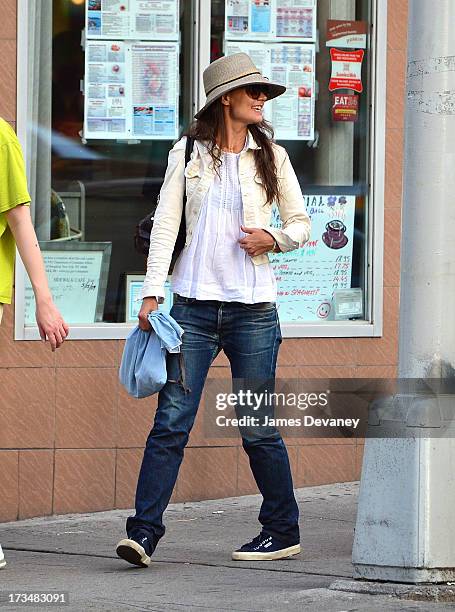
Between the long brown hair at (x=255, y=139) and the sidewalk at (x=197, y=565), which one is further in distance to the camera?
the long brown hair at (x=255, y=139)

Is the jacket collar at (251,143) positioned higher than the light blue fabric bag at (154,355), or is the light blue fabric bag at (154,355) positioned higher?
the jacket collar at (251,143)

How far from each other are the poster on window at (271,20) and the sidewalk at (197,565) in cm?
240

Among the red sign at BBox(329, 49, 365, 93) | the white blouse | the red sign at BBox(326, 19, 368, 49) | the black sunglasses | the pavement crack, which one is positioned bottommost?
the pavement crack

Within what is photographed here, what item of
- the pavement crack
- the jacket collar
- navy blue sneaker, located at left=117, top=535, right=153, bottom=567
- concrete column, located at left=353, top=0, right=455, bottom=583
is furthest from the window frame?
concrete column, located at left=353, top=0, right=455, bottom=583

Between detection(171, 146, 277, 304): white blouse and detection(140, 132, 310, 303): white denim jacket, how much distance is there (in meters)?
0.03

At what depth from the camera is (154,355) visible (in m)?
5.61

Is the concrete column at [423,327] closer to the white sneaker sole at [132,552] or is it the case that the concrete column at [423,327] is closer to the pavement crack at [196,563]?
the pavement crack at [196,563]

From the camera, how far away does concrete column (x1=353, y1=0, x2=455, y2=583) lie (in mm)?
4910

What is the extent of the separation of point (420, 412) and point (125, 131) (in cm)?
297

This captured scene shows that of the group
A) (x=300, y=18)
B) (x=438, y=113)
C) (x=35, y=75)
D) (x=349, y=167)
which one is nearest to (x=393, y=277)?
(x=349, y=167)

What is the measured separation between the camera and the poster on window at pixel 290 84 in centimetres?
755

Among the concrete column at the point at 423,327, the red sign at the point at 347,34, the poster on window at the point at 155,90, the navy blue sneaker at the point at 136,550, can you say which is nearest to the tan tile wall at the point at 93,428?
the red sign at the point at 347,34

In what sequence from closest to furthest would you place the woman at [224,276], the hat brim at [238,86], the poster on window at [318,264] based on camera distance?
1. the woman at [224,276]
2. the hat brim at [238,86]
3. the poster on window at [318,264]

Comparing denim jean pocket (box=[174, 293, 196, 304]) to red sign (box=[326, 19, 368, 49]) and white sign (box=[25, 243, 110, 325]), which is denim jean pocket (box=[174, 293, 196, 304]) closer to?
white sign (box=[25, 243, 110, 325])
